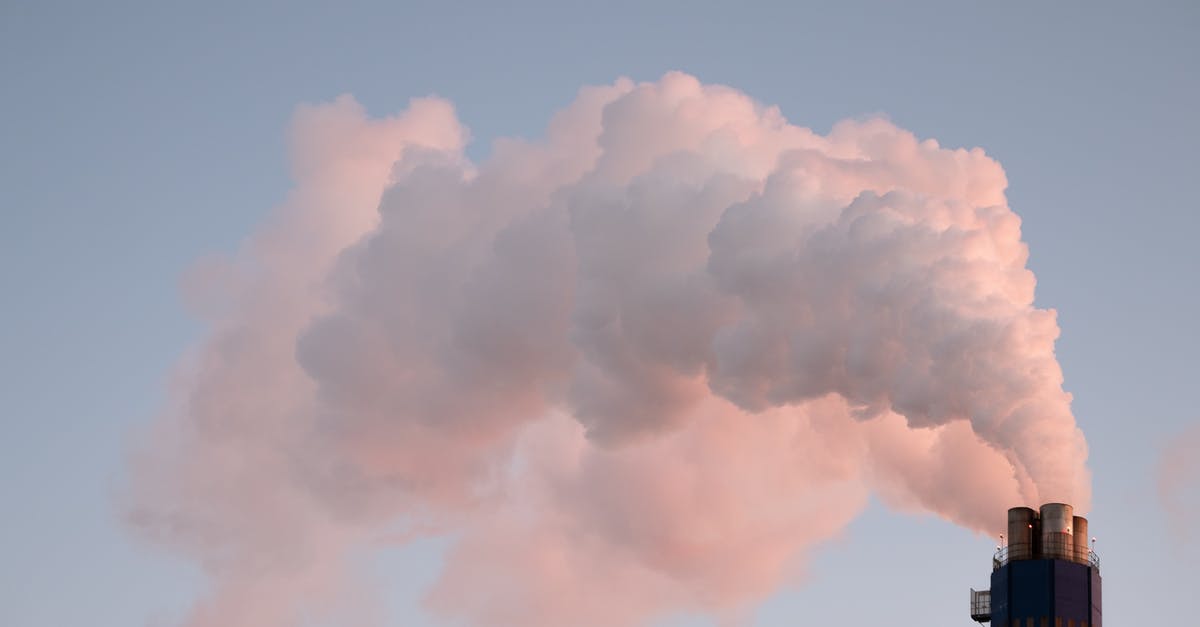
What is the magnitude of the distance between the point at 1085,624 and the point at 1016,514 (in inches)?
238

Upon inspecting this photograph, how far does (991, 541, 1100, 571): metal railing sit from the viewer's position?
8462 cm

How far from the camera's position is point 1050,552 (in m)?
84.8

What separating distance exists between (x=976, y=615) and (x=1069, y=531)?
7.12 metres

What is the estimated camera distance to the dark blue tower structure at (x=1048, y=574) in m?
84.1

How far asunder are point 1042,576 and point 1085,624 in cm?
294

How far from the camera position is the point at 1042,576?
277 feet

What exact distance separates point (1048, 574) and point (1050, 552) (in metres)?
1.07

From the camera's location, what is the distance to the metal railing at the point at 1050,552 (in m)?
84.6

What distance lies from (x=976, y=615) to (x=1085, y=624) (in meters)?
6.30

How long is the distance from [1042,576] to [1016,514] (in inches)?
134

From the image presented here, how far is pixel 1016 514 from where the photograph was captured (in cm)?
8650

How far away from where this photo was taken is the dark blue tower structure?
84062mm

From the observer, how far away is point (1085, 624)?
276 ft

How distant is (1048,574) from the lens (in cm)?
8438
